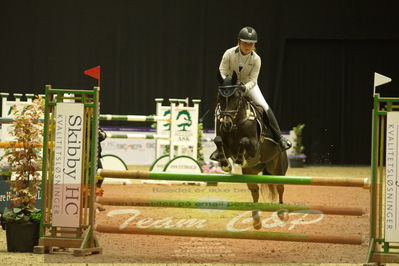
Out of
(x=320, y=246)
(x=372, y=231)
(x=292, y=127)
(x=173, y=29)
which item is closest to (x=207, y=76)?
(x=173, y=29)

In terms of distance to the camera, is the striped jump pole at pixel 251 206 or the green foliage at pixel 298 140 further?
the green foliage at pixel 298 140

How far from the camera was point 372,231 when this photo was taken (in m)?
4.79

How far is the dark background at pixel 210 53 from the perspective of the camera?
50.6 ft

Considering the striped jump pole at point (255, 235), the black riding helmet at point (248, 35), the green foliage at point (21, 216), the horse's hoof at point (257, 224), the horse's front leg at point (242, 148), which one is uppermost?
the black riding helmet at point (248, 35)

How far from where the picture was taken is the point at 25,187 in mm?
5355

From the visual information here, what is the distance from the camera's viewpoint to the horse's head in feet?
16.8

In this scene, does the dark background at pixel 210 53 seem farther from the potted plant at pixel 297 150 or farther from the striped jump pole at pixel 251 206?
the striped jump pole at pixel 251 206

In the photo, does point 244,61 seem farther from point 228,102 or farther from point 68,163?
point 68,163

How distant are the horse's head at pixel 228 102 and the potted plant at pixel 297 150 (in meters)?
10.0

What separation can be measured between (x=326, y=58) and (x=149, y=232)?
1237 cm

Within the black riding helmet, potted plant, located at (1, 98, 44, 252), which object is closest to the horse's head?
the black riding helmet

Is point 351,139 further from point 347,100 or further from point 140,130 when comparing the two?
point 140,130

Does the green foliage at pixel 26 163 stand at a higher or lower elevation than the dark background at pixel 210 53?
lower

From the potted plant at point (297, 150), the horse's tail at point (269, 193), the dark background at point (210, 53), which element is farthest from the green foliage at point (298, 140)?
the horse's tail at point (269, 193)
